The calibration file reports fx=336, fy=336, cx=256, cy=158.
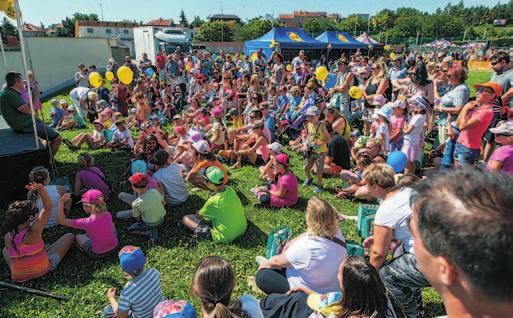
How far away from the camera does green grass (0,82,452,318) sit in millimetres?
3653

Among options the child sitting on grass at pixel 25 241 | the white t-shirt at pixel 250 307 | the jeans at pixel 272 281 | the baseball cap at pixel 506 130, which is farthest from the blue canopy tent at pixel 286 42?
the white t-shirt at pixel 250 307

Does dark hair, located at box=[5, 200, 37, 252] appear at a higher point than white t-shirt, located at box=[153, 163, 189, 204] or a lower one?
higher

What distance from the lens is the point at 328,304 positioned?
2408 mm

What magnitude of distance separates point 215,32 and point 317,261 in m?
80.5

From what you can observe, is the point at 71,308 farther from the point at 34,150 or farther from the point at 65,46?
the point at 65,46

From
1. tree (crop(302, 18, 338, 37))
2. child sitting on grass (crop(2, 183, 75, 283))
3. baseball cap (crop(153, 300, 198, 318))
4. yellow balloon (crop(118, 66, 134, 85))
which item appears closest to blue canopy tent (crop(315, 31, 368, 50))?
yellow balloon (crop(118, 66, 134, 85))

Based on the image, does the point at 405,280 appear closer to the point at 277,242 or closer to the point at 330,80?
the point at 277,242

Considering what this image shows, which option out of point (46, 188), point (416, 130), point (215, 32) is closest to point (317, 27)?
point (215, 32)

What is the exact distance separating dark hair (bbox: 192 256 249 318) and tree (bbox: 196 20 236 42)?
3119 inches

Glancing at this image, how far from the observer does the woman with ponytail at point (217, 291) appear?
2290mm

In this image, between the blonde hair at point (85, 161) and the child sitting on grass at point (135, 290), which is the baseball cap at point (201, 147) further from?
the child sitting on grass at point (135, 290)

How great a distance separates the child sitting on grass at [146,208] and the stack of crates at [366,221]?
9.31 ft

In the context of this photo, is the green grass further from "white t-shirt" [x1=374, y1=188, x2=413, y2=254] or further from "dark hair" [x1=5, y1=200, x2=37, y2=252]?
"white t-shirt" [x1=374, y1=188, x2=413, y2=254]

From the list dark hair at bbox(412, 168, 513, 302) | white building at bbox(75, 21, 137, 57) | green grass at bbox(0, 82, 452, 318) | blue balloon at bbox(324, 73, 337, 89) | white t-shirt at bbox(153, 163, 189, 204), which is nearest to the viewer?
dark hair at bbox(412, 168, 513, 302)
